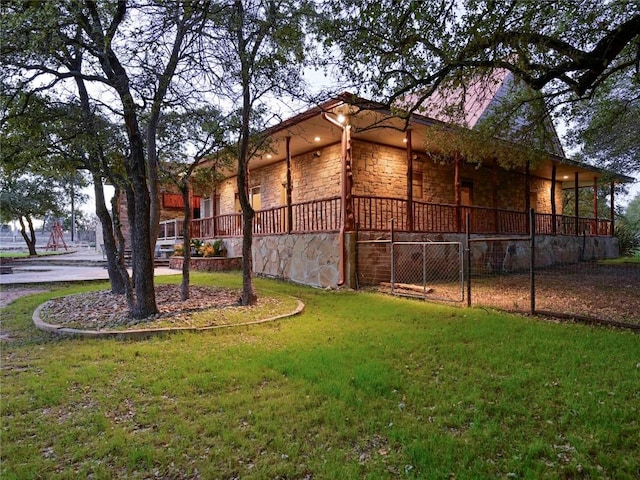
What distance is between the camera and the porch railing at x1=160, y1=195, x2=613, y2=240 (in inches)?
414

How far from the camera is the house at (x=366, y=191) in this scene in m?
9.03

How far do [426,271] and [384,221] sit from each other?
2.10 metres

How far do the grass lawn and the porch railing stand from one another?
533cm

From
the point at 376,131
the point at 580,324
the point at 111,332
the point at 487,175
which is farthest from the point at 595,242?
the point at 111,332

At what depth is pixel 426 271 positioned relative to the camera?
10.1 m

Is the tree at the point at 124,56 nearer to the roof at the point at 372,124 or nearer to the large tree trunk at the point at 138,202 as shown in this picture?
the large tree trunk at the point at 138,202

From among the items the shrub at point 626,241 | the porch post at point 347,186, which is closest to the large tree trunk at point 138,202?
the porch post at point 347,186

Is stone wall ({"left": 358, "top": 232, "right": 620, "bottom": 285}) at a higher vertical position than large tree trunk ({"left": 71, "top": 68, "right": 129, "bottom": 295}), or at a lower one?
lower

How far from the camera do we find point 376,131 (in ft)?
34.3

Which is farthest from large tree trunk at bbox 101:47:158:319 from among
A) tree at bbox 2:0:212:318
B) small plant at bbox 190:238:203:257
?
small plant at bbox 190:238:203:257

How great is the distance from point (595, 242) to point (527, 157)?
1041 cm

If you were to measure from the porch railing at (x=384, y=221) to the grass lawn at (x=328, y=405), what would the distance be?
533 centimetres

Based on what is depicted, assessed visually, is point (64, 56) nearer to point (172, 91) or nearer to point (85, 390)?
point (172, 91)

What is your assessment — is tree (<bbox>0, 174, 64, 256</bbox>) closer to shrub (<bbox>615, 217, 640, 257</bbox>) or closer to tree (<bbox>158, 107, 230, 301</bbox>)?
tree (<bbox>158, 107, 230, 301</bbox>)
